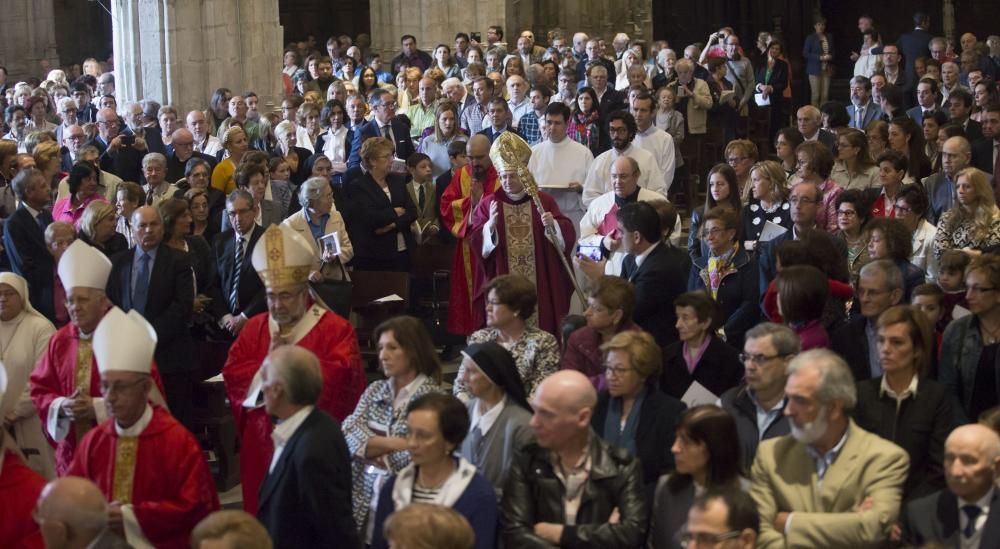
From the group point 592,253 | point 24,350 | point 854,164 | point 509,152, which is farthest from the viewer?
point 854,164

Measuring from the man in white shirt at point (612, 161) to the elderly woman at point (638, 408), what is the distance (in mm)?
4909

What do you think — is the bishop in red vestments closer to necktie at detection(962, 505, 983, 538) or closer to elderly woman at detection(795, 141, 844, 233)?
elderly woman at detection(795, 141, 844, 233)

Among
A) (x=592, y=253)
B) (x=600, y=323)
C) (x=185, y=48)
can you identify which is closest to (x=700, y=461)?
(x=600, y=323)

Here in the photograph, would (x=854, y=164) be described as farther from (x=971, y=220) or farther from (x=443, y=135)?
(x=443, y=135)

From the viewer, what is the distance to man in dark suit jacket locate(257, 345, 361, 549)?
584 cm

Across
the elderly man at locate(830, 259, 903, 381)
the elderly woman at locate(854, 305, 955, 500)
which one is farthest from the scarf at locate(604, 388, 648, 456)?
the elderly man at locate(830, 259, 903, 381)

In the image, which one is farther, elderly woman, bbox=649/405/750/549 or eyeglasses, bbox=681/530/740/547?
elderly woman, bbox=649/405/750/549

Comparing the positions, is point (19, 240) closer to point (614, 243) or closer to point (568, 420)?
point (614, 243)

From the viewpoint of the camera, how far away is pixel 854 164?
10898mm

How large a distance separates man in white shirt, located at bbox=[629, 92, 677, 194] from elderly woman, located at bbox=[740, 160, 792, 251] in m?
2.69

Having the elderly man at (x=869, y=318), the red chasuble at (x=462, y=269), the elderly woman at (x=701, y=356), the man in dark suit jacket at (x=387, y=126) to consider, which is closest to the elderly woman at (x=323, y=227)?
the red chasuble at (x=462, y=269)

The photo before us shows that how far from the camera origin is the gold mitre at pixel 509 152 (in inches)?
388

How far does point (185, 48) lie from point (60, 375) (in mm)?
9090

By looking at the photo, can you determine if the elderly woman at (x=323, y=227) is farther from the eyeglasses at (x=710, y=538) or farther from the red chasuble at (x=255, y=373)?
the eyeglasses at (x=710, y=538)
